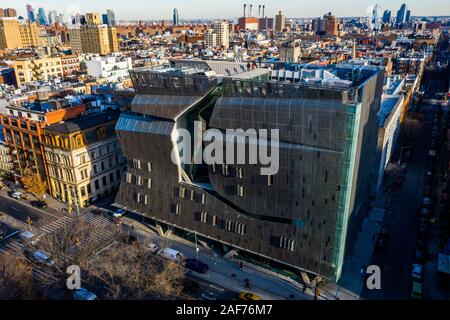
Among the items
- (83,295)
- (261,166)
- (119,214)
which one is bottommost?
(119,214)

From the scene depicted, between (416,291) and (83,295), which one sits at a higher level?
(83,295)

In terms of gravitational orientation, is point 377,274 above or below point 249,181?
below

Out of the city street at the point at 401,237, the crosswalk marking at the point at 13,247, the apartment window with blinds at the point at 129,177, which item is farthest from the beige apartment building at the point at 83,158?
the city street at the point at 401,237

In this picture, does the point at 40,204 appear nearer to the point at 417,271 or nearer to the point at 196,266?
the point at 196,266

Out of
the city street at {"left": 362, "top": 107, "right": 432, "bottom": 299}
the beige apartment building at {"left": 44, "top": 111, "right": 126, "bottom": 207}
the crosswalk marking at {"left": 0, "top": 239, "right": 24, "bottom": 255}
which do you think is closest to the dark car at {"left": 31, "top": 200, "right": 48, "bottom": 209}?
the beige apartment building at {"left": 44, "top": 111, "right": 126, "bottom": 207}

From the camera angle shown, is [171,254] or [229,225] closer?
[229,225]

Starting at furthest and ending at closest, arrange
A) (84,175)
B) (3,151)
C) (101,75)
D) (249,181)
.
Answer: (101,75) < (3,151) < (84,175) < (249,181)

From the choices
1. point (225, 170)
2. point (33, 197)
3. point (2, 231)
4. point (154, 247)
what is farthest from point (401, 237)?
point (33, 197)

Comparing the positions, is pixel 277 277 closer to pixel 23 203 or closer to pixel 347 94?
pixel 347 94
